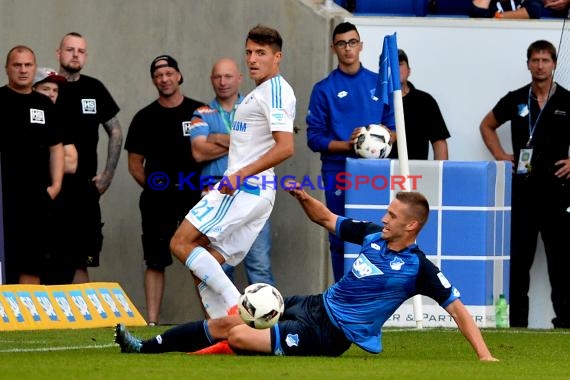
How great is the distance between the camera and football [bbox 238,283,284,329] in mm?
9094

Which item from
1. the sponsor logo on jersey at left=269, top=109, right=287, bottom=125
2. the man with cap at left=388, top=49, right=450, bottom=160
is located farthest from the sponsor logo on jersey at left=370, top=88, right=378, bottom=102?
the sponsor logo on jersey at left=269, top=109, right=287, bottom=125

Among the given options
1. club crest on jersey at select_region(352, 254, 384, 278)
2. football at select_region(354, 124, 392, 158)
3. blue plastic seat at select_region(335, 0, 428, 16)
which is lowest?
club crest on jersey at select_region(352, 254, 384, 278)

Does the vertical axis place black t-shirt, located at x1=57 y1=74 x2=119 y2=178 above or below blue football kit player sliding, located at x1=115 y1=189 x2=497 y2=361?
above

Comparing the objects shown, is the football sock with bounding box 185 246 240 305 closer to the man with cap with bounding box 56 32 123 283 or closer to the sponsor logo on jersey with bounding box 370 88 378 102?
the man with cap with bounding box 56 32 123 283

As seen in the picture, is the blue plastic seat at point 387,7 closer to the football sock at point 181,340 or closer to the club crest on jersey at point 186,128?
the club crest on jersey at point 186,128

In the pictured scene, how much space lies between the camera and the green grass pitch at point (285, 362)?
8.02 m

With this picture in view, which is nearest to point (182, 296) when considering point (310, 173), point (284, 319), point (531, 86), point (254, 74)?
point (310, 173)

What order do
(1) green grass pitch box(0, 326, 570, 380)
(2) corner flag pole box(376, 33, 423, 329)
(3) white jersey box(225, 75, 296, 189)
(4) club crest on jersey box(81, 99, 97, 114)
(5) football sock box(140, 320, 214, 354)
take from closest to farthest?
(1) green grass pitch box(0, 326, 570, 380)
(5) football sock box(140, 320, 214, 354)
(3) white jersey box(225, 75, 296, 189)
(2) corner flag pole box(376, 33, 423, 329)
(4) club crest on jersey box(81, 99, 97, 114)

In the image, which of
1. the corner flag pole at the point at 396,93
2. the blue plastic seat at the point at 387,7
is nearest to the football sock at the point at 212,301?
the corner flag pole at the point at 396,93

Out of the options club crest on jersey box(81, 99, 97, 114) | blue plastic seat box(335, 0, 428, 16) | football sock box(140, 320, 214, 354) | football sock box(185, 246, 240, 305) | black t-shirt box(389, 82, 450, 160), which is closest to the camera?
football sock box(140, 320, 214, 354)

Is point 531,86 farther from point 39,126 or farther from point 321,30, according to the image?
point 39,126

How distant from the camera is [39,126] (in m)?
13.2

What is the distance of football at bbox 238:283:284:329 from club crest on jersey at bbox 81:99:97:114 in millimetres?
5458

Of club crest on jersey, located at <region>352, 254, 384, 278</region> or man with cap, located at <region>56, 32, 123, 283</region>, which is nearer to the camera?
club crest on jersey, located at <region>352, 254, 384, 278</region>
